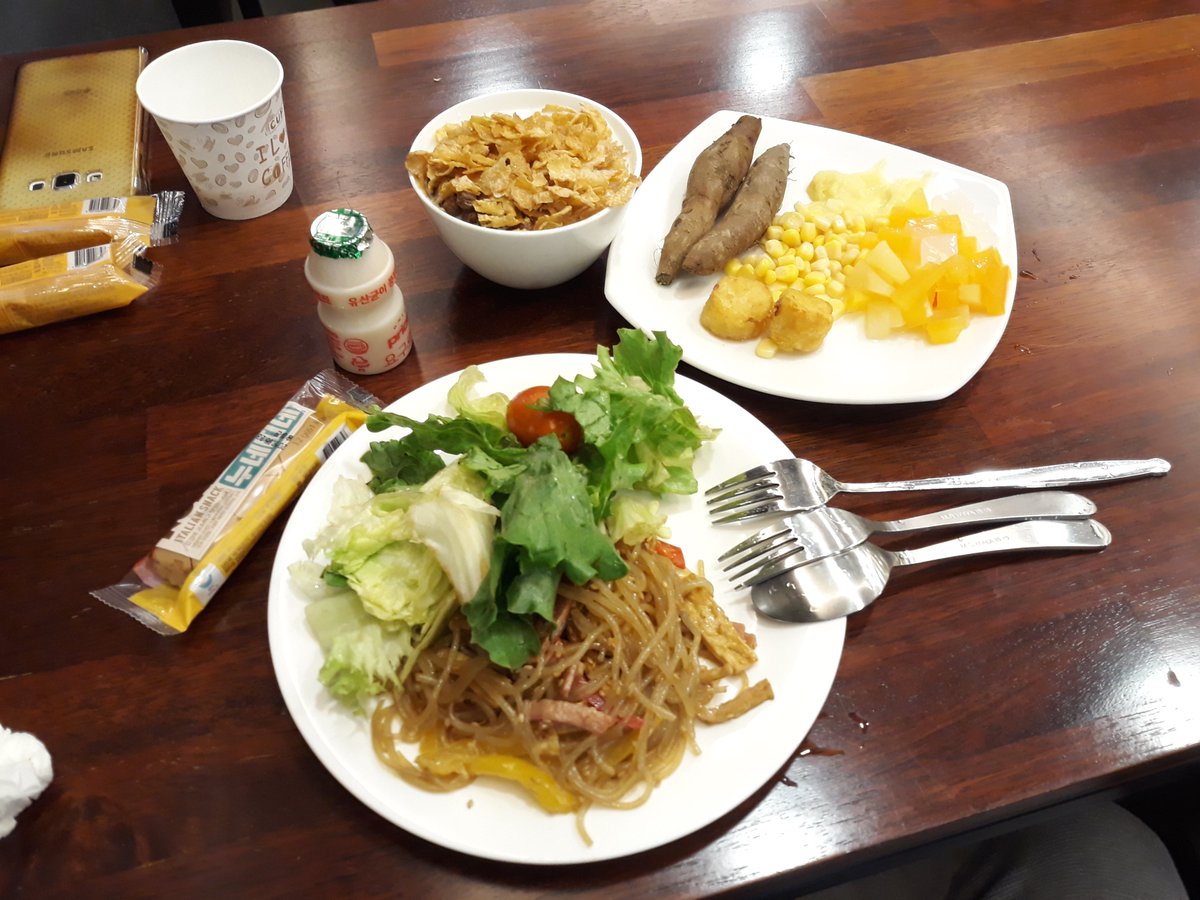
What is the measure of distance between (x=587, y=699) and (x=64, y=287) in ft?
5.21

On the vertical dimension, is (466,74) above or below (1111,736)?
above

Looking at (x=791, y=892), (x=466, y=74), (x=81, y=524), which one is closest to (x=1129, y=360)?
(x=791, y=892)

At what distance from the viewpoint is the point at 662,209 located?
2.14 m

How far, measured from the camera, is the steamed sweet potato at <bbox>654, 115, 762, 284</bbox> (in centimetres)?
197

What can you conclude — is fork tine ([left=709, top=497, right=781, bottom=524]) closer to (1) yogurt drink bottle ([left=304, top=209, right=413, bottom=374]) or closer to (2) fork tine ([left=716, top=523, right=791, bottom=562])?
(2) fork tine ([left=716, top=523, right=791, bottom=562])

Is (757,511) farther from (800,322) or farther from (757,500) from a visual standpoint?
(800,322)

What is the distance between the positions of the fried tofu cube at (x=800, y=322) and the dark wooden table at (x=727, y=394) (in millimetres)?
140

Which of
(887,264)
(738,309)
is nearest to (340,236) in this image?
(738,309)

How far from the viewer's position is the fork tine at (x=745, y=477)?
1.61 meters

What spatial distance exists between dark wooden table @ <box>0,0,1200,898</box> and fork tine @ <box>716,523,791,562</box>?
0.74ft

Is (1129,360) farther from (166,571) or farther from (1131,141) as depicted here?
(166,571)

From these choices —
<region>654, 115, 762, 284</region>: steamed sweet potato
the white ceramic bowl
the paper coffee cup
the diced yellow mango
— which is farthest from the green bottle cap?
the diced yellow mango

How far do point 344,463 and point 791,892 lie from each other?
111 cm

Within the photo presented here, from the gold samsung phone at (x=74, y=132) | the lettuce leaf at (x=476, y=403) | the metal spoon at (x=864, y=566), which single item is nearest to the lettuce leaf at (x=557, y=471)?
the lettuce leaf at (x=476, y=403)
